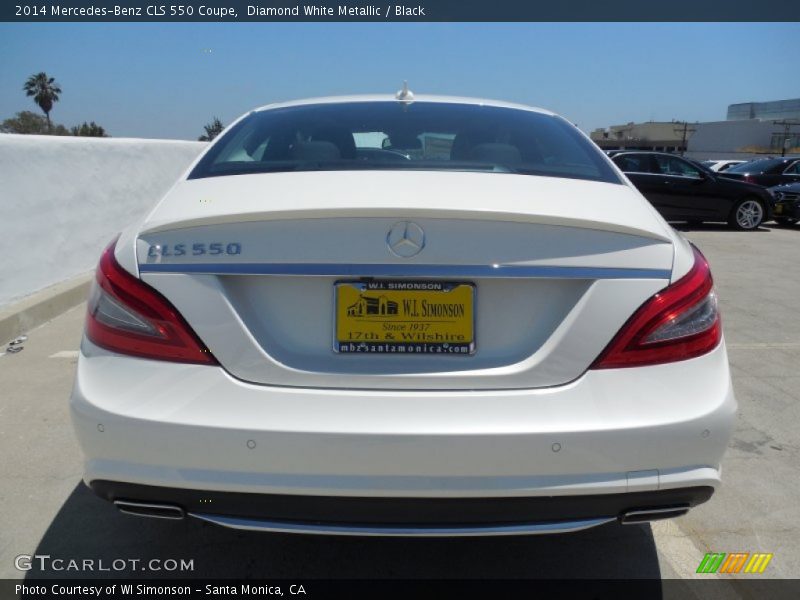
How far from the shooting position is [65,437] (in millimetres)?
3496

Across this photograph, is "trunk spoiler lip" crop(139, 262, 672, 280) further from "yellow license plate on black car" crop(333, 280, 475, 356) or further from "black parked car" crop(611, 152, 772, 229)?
"black parked car" crop(611, 152, 772, 229)

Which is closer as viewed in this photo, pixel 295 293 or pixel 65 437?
pixel 295 293

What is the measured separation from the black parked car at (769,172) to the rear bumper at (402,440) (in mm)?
15861

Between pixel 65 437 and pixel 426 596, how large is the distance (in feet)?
6.88

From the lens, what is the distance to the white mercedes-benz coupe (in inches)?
72.7

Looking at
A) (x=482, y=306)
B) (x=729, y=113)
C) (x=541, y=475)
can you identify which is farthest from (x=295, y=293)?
(x=729, y=113)

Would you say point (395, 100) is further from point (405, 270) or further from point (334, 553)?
point (334, 553)

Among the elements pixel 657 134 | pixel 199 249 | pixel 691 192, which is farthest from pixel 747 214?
pixel 657 134

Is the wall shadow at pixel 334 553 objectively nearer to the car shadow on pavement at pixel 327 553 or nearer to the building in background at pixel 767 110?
the car shadow on pavement at pixel 327 553

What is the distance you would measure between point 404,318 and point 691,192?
12.8 m

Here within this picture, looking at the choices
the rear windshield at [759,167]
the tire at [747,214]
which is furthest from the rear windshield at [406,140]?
the rear windshield at [759,167]

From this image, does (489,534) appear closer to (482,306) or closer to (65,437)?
(482,306)

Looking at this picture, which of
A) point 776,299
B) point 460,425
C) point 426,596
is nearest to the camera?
point 460,425

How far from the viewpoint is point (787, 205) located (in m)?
14.6
